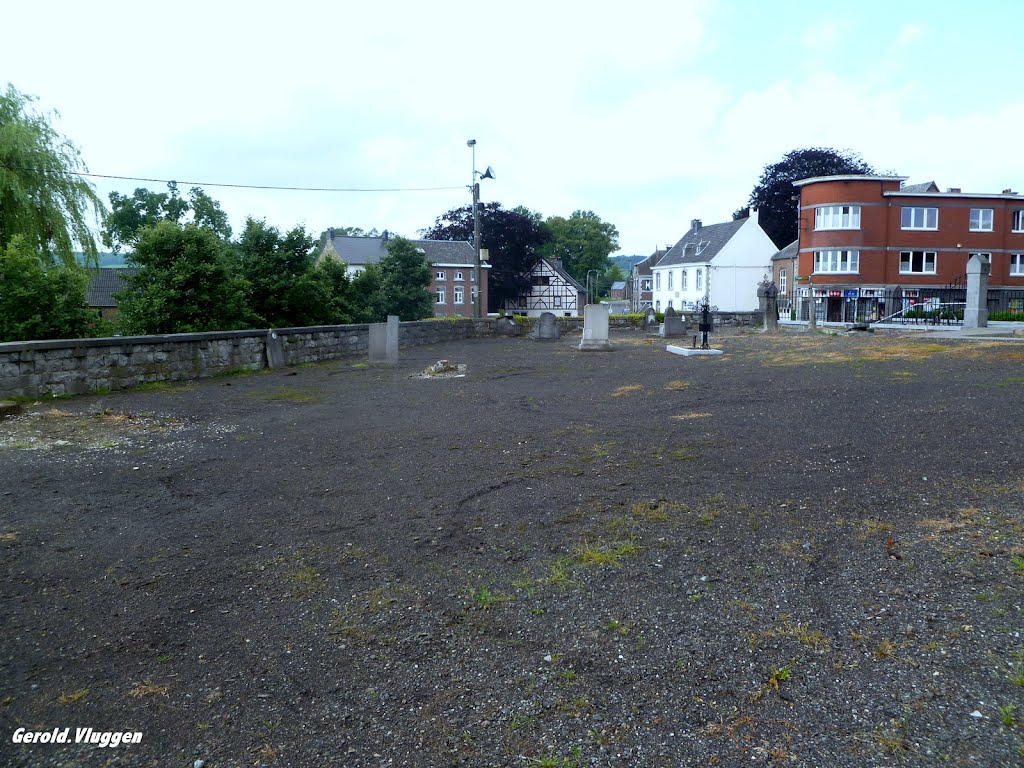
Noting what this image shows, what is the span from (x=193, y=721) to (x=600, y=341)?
22.9m

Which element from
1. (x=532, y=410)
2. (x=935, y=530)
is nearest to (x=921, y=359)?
(x=532, y=410)

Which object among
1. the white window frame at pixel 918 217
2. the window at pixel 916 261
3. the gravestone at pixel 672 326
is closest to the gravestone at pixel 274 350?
the gravestone at pixel 672 326

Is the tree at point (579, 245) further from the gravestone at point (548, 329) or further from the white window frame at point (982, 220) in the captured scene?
the gravestone at point (548, 329)

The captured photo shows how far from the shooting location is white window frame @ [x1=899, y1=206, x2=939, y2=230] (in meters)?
50.7

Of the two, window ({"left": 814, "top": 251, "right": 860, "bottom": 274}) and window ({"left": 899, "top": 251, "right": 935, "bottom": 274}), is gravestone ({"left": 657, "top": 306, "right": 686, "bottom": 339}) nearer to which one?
window ({"left": 814, "top": 251, "right": 860, "bottom": 274})

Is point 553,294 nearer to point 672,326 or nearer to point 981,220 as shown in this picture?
point 981,220

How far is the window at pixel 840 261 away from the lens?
51.0 m

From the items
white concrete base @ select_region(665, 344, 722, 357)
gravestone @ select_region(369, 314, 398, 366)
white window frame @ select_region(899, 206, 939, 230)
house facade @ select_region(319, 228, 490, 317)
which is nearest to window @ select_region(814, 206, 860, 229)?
white window frame @ select_region(899, 206, 939, 230)

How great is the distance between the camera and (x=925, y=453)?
23.7ft

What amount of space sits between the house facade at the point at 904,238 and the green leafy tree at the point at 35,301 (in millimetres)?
45053

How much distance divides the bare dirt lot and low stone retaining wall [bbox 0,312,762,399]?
12.2ft

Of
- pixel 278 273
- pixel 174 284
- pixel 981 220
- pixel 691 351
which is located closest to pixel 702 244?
pixel 981 220

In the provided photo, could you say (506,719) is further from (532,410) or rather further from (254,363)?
(254,363)

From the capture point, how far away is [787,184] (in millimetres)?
70438
